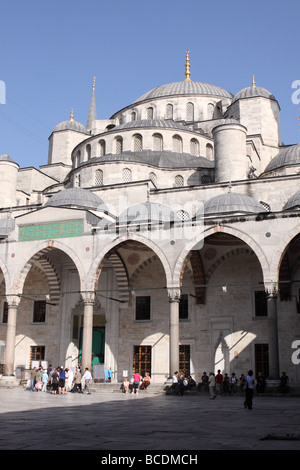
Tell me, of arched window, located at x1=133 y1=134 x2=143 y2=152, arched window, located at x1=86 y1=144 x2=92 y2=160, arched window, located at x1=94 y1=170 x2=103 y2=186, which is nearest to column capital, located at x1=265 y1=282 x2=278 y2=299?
arched window, located at x1=94 y1=170 x2=103 y2=186

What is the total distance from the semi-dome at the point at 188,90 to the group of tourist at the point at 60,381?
1659 centimetres

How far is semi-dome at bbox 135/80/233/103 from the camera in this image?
2808 cm

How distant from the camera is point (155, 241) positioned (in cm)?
1584

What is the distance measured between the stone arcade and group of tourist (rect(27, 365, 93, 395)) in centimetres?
73

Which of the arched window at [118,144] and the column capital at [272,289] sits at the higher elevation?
the arched window at [118,144]

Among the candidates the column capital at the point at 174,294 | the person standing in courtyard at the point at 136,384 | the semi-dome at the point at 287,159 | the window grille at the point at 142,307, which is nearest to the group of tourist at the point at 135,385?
the person standing in courtyard at the point at 136,384

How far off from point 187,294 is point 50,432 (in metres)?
12.6

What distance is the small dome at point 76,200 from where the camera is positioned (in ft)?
61.2

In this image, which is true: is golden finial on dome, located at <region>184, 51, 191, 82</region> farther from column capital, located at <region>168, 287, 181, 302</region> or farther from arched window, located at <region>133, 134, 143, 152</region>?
column capital, located at <region>168, 287, 181, 302</region>

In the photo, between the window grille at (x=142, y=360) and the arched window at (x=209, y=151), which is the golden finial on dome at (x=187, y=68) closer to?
the arched window at (x=209, y=151)

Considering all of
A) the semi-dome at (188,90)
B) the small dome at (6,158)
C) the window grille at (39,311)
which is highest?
the semi-dome at (188,90)

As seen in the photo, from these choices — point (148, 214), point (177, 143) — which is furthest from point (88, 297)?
point (177, 143)

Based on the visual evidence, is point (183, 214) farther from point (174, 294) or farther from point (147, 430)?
point (147, 430)
